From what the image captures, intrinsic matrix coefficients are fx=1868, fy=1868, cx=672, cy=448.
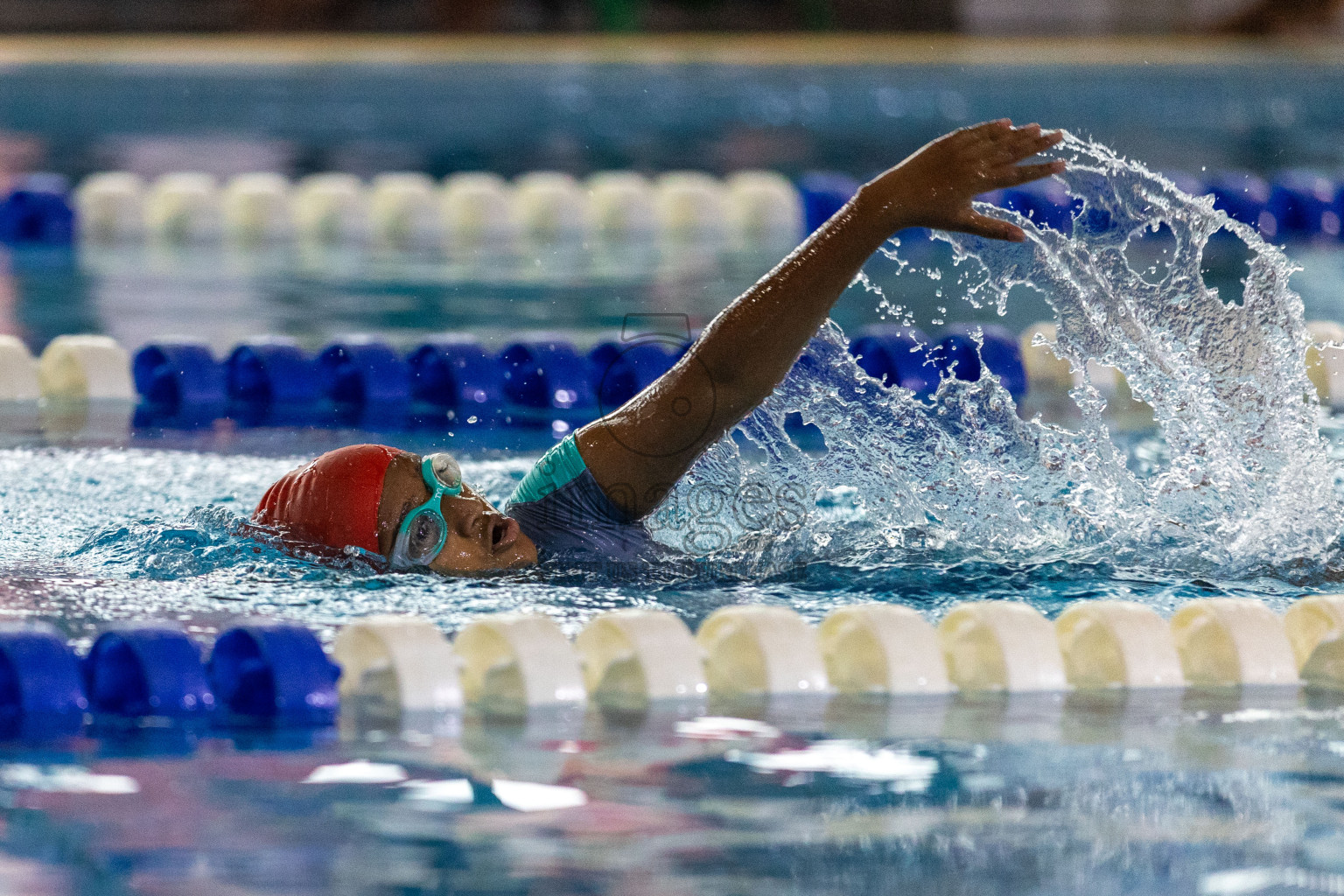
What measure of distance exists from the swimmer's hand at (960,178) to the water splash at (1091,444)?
446mm

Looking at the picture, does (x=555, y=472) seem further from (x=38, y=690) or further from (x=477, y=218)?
(x=477, y=218)

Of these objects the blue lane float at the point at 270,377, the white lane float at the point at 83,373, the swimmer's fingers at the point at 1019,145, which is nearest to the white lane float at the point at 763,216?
the blue lane float at the point at 270,377

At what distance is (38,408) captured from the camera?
421cm

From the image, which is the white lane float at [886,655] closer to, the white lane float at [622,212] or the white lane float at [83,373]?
the white lane float at [83,373]

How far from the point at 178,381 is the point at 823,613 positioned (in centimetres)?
216

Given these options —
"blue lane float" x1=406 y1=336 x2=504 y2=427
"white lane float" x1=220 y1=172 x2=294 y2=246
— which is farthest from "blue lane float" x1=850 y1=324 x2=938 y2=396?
"white lane float" x1=220 y1=172 x2=294 y2=246

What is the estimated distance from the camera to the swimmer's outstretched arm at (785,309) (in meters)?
2.44

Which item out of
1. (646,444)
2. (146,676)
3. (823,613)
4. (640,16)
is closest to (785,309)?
(646,444)

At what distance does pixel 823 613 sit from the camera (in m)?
2.63

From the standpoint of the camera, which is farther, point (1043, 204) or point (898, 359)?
point (1043, 204)

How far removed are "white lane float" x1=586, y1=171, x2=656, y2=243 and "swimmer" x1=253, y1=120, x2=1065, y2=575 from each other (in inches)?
148

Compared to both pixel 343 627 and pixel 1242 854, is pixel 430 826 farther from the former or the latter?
pixel 1242 854

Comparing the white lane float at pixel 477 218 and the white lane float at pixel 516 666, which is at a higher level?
the white lane float at pixel 477 218

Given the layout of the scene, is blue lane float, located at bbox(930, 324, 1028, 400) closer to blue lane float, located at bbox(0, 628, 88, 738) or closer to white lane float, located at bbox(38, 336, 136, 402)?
white lane float, located at bbox(38, 336, 136, 402)
